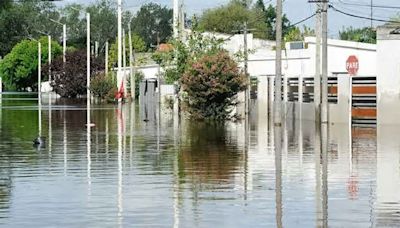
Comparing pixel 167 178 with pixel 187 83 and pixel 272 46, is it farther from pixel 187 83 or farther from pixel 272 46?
pixel 272 46

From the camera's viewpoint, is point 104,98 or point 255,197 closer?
point 255,197

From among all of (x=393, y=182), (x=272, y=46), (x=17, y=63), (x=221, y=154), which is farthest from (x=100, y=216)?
(x=17, y=63)

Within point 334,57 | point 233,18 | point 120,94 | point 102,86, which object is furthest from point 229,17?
point 334,57

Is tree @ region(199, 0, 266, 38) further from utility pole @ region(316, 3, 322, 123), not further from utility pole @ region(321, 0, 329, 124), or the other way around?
utility pole @ region(321, 0, 329, 124)

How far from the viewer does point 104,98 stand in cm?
8200

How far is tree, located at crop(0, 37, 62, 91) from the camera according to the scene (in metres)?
140

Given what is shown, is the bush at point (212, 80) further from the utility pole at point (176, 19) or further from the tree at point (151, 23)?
the tree at point (151, 23)

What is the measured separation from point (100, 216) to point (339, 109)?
27.7 metres

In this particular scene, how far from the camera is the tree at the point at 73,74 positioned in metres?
96.6

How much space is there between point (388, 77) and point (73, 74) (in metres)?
61.8

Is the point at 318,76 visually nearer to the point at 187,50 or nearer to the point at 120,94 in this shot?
the point at 187,50

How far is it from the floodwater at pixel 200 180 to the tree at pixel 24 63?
106367 millimetres

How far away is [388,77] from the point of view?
3850cm

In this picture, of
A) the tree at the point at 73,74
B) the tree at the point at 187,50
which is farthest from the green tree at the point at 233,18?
the tree at the point at 187,50
